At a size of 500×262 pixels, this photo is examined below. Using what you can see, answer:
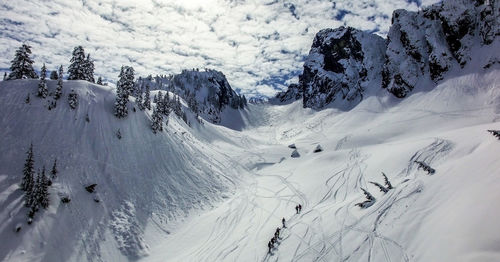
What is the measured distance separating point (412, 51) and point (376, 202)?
97938 mm

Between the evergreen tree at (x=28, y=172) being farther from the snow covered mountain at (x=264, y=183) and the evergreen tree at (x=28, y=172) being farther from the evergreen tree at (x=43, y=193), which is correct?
the evergreen tree at (x=43, y=193)

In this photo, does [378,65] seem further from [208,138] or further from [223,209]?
[223,209]

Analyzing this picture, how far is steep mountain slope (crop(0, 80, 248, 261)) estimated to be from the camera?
29.7 meters

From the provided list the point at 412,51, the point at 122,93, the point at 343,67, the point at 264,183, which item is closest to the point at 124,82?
the point at 122,93

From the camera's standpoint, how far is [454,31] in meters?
92.4

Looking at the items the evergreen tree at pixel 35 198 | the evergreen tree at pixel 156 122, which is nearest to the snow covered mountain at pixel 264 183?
the evergreen tree at pixel 35 198

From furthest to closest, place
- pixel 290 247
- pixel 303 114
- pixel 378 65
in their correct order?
pixel 303 114, pixel 378 65, pixel 290 247

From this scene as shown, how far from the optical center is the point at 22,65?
51312mm

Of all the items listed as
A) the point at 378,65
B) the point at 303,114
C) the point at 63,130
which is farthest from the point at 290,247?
the point at 303,114

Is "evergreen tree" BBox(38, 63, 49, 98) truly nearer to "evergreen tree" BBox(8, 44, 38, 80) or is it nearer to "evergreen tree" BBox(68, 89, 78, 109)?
"evergreen tree" BBox(68, 89, 78, 109)

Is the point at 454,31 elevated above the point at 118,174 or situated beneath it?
elevated above

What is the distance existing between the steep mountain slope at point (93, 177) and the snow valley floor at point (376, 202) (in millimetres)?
3708

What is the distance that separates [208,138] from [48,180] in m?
57.8

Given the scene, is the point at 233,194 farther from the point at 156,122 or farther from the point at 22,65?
the point at 22,65
